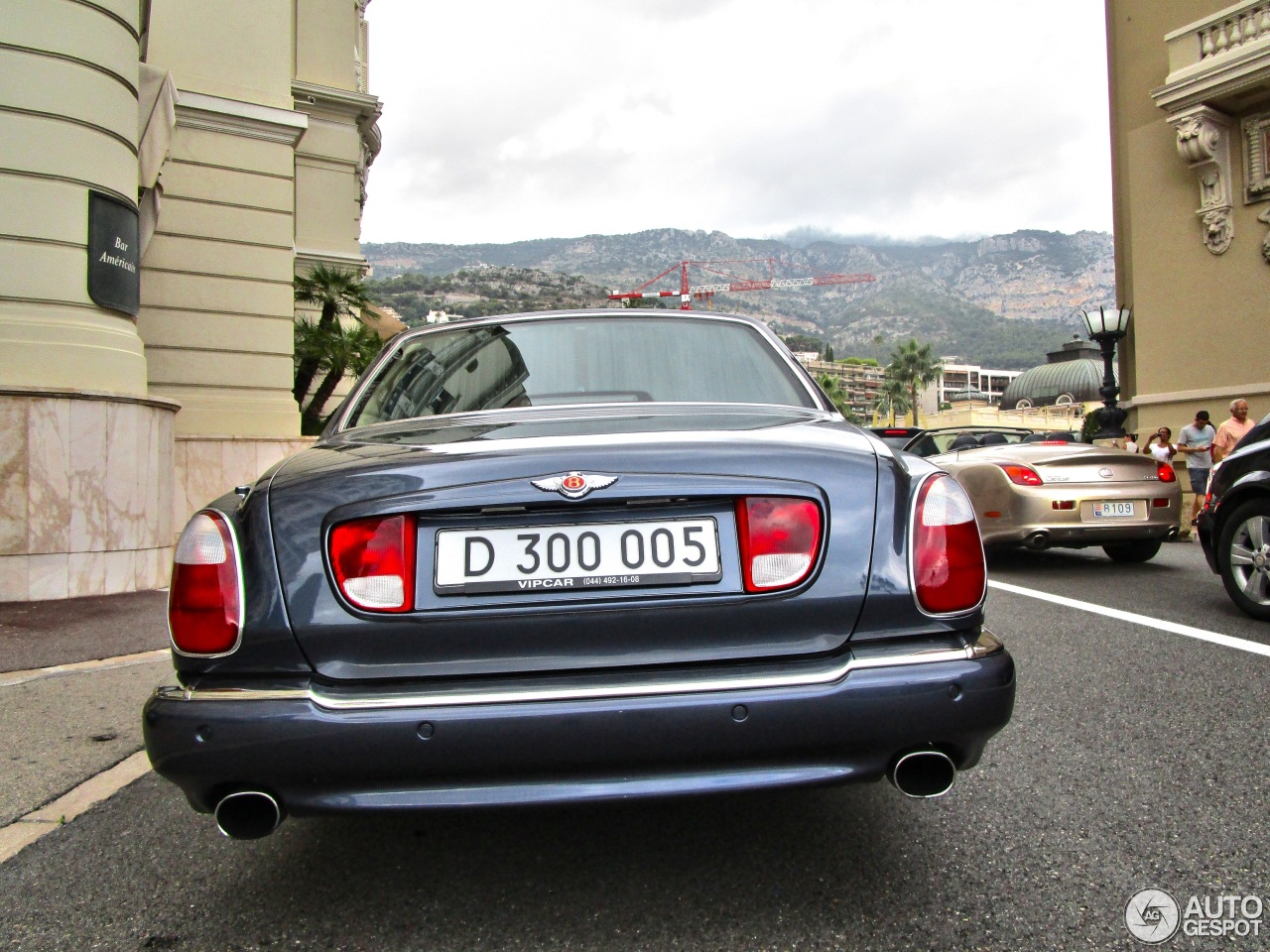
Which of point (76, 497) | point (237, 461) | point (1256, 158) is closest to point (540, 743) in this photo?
point (76, 497)

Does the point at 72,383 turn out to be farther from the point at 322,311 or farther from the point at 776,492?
the point at 322,311

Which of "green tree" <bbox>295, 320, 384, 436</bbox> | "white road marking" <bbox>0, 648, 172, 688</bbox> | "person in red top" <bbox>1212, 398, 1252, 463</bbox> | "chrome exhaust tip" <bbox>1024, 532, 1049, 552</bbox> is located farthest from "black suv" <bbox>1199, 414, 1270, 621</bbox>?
"green tree" <bbox>295, 320, 384, 436</bbox>

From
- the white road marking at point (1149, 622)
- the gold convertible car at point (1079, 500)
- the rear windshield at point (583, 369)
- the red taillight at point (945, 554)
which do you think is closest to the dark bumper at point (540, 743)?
the red taillight at point (945, 554)

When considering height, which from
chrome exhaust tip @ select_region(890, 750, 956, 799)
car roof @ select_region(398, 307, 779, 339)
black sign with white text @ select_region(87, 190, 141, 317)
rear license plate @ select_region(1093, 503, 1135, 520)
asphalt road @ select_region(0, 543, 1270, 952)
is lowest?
asphalt road @ select_region(0, 543, 1270, 952)

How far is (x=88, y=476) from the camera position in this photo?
8266 mm

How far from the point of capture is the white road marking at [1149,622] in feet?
16.5

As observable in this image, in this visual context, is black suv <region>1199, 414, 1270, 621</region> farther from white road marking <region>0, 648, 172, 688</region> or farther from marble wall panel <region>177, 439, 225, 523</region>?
marble wall panel <region>177, 439, 225, 523</region>

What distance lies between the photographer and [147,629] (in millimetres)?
6566

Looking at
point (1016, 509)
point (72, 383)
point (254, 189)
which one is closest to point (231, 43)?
point (254, 189)

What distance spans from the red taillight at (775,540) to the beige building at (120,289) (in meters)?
7.64

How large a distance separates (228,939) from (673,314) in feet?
7.21

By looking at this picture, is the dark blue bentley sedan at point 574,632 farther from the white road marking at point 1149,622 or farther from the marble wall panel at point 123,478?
the marble wall panel at point 123,478

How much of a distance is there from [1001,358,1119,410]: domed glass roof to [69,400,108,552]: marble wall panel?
109822 mm

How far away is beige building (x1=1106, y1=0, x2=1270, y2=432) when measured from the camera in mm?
18625
